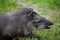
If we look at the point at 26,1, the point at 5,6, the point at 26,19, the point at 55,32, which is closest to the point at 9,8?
the point at 5,6

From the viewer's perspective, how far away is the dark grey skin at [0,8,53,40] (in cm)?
630

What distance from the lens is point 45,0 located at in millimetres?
10047

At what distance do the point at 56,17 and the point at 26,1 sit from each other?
197cm

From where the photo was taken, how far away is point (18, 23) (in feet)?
21.2

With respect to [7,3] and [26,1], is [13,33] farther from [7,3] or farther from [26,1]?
[26,1]

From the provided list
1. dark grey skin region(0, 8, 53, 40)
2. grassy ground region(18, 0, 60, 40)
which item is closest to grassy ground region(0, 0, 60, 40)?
grassy ground region(18, 0, 60, 40)

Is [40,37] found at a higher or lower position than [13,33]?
lower

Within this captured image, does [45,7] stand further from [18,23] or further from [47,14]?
[18,23]

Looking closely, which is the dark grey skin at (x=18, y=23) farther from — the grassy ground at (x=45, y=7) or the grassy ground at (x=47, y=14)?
the grassy ground at (x=45, y=7)

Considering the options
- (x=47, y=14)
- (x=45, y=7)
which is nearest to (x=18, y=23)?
(x=47, y=14)

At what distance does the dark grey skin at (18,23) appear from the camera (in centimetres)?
630

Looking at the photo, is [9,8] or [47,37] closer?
[47,37]

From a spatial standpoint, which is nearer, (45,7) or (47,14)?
(47,14)

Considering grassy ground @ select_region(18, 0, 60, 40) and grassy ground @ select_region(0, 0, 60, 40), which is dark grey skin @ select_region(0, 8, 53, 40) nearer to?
grassy ground @ select_region(18, 0, 60, 40)
